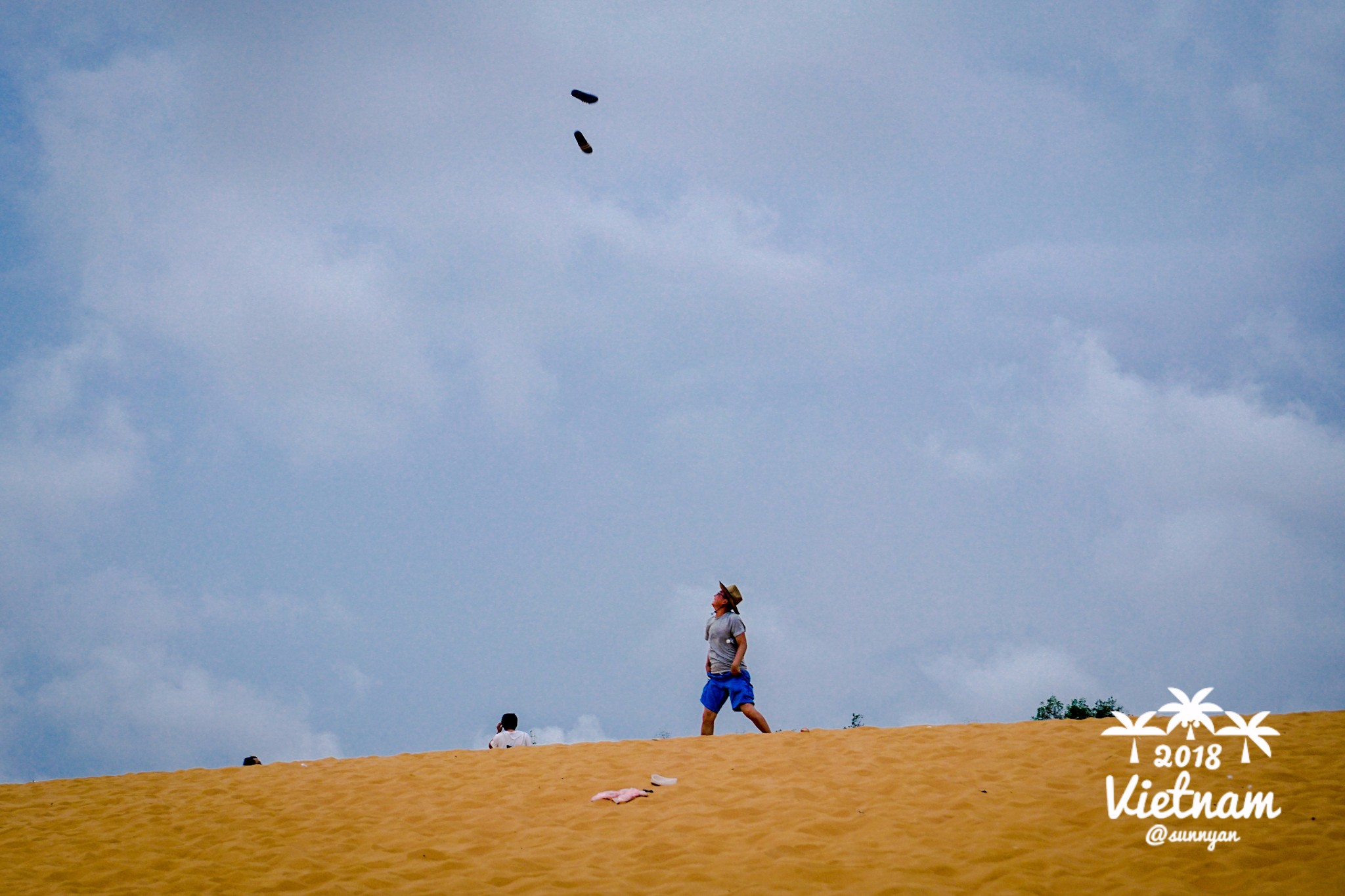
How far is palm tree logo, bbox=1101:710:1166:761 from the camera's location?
32.6 feet

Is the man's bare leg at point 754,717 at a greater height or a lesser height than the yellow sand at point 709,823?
greater

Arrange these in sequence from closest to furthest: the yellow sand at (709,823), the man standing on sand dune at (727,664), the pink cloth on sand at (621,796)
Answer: the yellow sand at (709,823), the pink cloth on sand at (621,796), the man standing on sand dune at (727,664)

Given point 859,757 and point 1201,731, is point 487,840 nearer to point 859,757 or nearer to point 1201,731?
point 859,757

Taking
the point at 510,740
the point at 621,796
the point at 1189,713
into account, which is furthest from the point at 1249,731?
the point at 510,740

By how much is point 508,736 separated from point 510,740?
0.06m

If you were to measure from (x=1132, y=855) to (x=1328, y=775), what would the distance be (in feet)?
9.47

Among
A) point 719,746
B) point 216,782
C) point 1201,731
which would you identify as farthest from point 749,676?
point 216,782

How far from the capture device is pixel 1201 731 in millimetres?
9750

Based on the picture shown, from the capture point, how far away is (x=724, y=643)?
11.6m

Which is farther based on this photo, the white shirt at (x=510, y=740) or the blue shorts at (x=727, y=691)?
the white shirt at (x=510, y=740)

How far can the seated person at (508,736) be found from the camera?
1283 centimetres

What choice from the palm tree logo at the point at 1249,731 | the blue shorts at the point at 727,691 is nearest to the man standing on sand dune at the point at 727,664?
the blue shorts at the point at 727,691

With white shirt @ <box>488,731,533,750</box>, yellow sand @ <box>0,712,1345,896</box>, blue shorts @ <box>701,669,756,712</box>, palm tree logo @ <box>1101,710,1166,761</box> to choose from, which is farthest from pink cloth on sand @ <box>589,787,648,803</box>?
palm tree logo @ <box>1101,710,1166,761</box>

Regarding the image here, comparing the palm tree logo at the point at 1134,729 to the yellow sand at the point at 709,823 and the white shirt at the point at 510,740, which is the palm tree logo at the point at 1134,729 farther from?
the white shirt at the point at 510,740
